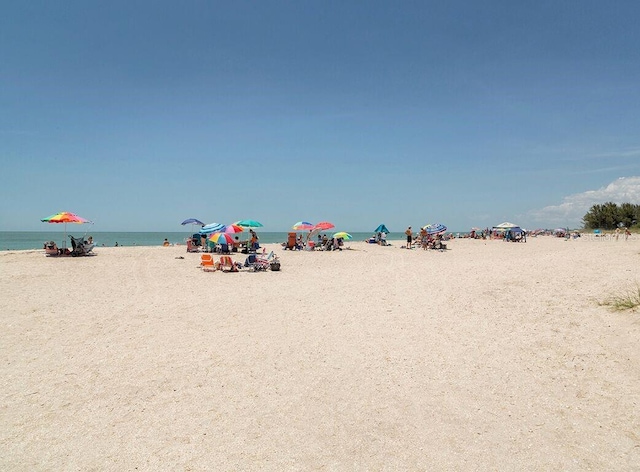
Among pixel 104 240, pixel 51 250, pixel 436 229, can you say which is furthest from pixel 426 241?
pixel 104 240

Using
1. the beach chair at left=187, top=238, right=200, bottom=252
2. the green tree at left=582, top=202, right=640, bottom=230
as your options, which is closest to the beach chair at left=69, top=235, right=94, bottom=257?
the beach chair at left=187, top=238, right=200, bottom=252

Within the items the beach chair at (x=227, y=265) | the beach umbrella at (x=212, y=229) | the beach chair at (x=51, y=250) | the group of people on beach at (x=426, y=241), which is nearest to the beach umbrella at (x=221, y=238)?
the beach umbrella at (x=212, y=229)

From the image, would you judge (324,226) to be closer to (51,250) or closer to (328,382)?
(51,250)

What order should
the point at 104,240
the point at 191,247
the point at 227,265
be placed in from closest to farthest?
the point at 227,265, the point at 191,247, the point at 104,240

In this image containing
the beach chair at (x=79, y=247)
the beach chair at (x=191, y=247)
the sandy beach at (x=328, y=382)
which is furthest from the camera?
the beach chair at (x=191, y=247)

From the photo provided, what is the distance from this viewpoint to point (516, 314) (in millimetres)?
7812

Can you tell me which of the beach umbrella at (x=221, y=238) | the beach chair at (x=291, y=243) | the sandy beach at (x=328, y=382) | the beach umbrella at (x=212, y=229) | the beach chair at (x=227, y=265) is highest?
the beach umbrella at (x=212, y=229)

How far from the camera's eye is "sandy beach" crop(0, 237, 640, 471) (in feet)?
12.3

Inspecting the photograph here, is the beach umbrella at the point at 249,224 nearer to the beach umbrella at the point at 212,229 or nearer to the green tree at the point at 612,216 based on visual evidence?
the beach umbrella at the point at 212,229

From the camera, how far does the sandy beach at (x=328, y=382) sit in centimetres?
375

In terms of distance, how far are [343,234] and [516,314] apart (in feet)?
70.6

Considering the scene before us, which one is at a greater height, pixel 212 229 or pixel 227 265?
pixel 212 229

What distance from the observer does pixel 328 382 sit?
521 cm

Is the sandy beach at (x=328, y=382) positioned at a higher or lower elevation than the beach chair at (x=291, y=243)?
lower
